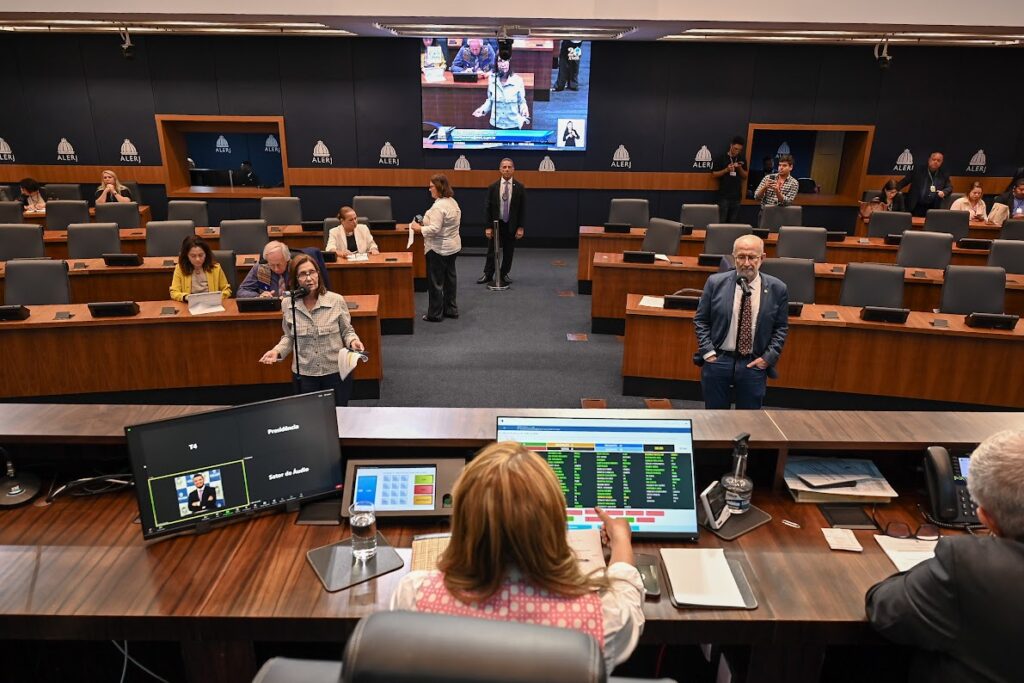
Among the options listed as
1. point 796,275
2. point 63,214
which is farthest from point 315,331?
point 63,214

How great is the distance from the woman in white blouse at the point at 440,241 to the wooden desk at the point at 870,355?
7.59 ft

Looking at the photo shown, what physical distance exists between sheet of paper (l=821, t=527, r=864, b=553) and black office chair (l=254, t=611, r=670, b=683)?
61.2 inches

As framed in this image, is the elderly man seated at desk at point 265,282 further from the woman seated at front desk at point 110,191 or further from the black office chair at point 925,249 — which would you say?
the black office chair at point 925,249

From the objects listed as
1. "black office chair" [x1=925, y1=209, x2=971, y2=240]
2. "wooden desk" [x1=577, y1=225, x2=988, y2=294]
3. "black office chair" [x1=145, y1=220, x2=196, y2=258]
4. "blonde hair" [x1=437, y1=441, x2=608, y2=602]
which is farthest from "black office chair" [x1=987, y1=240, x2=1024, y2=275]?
"black office chair" [x1=145, y1=220, x2=196, y2=258]

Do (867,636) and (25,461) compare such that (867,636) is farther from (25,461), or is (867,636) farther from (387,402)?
(387,402)

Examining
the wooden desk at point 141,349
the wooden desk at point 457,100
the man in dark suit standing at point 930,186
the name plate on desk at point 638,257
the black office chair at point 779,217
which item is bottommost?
the wooden desk at point 141,349

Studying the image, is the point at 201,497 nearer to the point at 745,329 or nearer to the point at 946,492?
the point at 946,492

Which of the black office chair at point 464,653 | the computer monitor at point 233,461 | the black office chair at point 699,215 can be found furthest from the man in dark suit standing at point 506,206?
the black office chair at point 464,653

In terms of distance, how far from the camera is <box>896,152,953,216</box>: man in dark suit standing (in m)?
9.56

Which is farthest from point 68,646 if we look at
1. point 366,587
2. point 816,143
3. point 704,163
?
point 816,143

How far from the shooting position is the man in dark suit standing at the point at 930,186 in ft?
31.3

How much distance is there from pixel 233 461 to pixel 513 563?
127 cm

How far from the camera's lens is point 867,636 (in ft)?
6.05

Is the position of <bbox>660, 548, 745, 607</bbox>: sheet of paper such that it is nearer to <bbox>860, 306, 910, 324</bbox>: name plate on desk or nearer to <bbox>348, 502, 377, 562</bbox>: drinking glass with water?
<bbox>348, 502, 377, 562</bbox>: drinking glass with water
